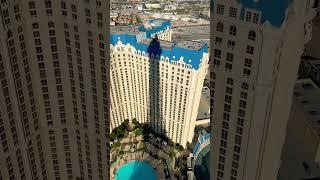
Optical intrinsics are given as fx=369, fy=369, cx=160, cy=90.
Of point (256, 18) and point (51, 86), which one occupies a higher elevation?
point (256, 18)

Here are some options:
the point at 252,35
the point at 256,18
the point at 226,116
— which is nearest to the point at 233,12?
the point at 256,18

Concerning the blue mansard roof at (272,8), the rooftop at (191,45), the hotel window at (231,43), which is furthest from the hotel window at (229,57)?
the rooftop at (191,45)

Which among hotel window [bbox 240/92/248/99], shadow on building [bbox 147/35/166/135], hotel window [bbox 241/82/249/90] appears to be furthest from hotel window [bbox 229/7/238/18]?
shadow on building [bbox 147/35/166/135]

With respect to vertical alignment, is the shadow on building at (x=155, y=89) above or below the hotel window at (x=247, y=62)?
below

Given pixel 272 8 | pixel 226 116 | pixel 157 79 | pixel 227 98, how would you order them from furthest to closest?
pixel 157 79
pixel 226 116
pixel 227 98
pixel 272 8

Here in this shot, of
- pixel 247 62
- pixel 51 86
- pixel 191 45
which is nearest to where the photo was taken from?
pixel 247 62

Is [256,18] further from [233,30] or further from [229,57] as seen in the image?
[229,57]

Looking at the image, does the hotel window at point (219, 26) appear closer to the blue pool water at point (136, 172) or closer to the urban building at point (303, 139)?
the urban building at point (303, 139)

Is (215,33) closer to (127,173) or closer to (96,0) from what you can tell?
(96,0)
